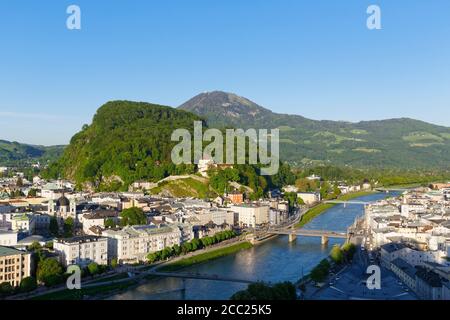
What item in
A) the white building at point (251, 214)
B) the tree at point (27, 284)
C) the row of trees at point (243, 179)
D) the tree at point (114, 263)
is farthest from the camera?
the row of trees at point (243, 179)

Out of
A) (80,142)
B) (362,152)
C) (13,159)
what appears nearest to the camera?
(80,142)

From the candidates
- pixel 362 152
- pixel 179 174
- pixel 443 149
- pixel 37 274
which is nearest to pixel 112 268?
pixel 37 274

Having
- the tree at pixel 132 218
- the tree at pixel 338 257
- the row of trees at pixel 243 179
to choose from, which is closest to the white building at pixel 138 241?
the tree at pixel 132 218

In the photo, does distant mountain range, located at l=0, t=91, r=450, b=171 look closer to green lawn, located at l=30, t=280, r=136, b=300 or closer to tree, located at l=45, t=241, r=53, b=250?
tree, located at l=45, t=241, r=53, b=250

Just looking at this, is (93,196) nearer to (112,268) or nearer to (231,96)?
(112,268)

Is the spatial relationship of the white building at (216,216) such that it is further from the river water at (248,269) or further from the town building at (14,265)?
the town building at (14,265)

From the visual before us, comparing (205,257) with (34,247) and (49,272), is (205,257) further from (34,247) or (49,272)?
(49,272)

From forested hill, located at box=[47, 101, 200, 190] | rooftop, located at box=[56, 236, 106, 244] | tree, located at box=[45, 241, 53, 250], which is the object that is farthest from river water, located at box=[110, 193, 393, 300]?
forested hill, located at box=[47, 101, 200, 190]
